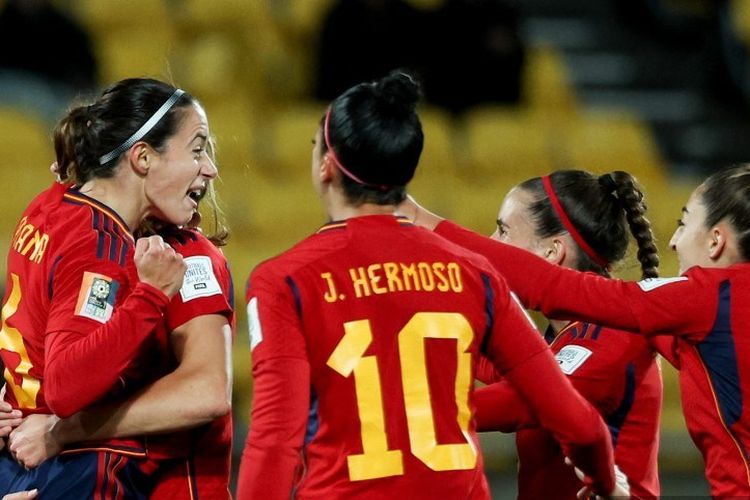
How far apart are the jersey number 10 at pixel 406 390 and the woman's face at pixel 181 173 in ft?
2.41

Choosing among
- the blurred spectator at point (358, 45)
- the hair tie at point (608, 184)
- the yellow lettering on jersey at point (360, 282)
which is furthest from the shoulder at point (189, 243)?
the blurred spectator at point (358, 45)

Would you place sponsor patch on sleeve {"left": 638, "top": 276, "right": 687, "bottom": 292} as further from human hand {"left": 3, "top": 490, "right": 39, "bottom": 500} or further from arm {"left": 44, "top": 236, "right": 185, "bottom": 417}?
human hand {"left": 3, "top": 490, "right": 39, "bottom": 500}

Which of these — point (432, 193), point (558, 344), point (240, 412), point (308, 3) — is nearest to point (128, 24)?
point (308, 3)

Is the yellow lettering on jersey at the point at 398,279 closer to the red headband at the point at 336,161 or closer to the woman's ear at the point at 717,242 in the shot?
the red headband at the point at 336,161

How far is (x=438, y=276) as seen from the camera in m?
2.61

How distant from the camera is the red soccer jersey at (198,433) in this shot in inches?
116

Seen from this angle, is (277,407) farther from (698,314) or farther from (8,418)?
(698,314)

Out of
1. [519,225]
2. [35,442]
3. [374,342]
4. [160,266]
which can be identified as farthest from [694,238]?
[35,442]

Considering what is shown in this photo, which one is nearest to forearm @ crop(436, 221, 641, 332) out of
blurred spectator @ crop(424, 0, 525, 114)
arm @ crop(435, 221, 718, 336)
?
arm @ crop(435, 221, 718, 336)

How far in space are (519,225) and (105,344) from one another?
135 centimetres

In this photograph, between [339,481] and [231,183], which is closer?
[339,481]

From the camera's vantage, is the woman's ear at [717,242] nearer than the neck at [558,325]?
Yes

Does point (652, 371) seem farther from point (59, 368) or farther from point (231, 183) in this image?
point (231, 183)

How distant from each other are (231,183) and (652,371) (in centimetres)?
392
